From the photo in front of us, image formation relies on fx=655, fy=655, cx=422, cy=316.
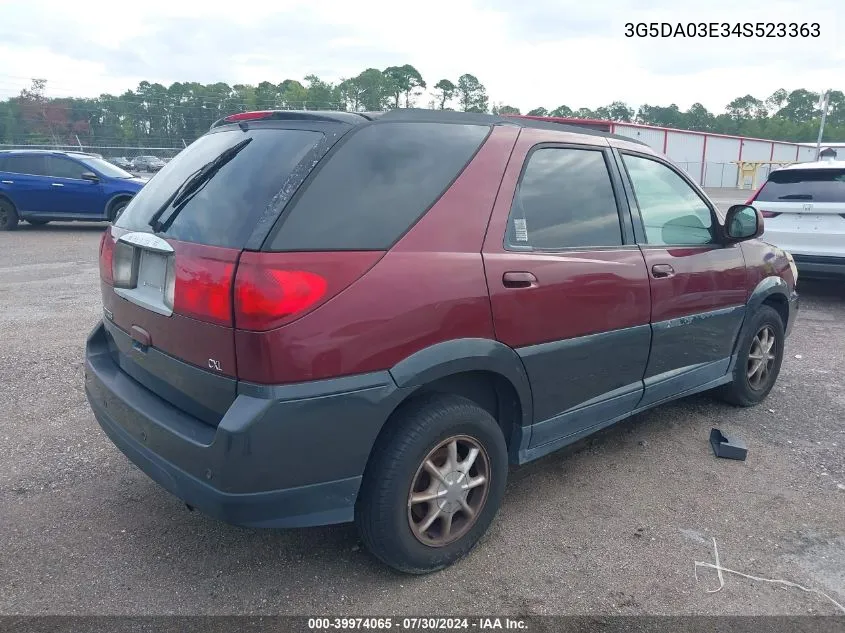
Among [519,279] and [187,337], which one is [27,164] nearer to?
[187,337]

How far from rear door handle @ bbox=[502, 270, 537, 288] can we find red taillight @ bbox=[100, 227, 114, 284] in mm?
1746

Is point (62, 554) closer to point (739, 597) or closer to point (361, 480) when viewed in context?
point (361, 480)

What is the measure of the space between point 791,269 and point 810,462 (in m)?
1.66

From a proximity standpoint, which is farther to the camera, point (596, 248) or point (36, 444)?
point (36, 444)

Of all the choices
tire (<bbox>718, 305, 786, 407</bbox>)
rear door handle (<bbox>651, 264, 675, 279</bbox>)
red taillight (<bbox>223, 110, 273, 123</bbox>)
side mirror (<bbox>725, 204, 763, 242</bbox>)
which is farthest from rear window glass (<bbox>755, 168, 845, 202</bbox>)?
red taillight (<bbox>223, 110, 273, 123</bbox>)

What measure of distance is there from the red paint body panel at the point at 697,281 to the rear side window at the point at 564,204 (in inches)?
14.0

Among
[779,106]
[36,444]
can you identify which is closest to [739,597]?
[36,444]

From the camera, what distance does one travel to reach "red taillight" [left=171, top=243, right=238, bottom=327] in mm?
2238

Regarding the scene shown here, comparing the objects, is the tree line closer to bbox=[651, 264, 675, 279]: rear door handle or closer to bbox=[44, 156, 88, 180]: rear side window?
bbox=[44, 156, 88, 180]: rear side window

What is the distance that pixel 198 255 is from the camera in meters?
2.35

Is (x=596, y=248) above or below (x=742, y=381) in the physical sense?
above

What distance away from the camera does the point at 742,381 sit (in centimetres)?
446

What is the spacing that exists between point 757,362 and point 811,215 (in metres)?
3.71

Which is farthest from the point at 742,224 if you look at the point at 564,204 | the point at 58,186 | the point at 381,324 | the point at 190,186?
the point at 58,186
